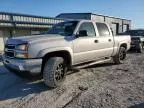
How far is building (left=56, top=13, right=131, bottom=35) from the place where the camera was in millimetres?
24747

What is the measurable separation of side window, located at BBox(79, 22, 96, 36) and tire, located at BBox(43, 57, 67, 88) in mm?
1502

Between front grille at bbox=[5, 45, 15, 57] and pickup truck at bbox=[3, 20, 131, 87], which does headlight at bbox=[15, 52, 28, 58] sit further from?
front grille at bbox=[5, 45, 15, 57]

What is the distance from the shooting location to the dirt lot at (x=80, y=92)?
14.3 ft

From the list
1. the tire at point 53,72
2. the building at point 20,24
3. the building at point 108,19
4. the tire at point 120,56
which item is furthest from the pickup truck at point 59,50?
the building at point 108,19

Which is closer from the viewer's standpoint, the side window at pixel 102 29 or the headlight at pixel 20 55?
the headlight at pixel 20 55

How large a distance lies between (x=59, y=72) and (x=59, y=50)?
0.64 meters

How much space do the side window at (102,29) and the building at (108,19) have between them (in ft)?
56.5

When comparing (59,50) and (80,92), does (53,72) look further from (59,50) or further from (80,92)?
(80,92)

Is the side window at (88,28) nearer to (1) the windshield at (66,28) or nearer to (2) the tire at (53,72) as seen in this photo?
(1) the windshield at (66,28)

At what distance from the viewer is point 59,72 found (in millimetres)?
5527

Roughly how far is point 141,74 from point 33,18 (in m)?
12.5

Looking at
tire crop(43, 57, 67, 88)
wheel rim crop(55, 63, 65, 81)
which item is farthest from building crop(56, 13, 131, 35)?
tire crop(43, 57, 67, 88)

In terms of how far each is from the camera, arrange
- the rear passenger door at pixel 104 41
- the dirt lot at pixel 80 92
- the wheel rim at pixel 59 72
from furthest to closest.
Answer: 1. the rear passenger door at pixel 104 41
2. the wheel rim at pixel 59 72
3. the dirt lot at pixel 80 92

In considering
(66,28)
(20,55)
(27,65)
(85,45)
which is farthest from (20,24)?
(27,65)
